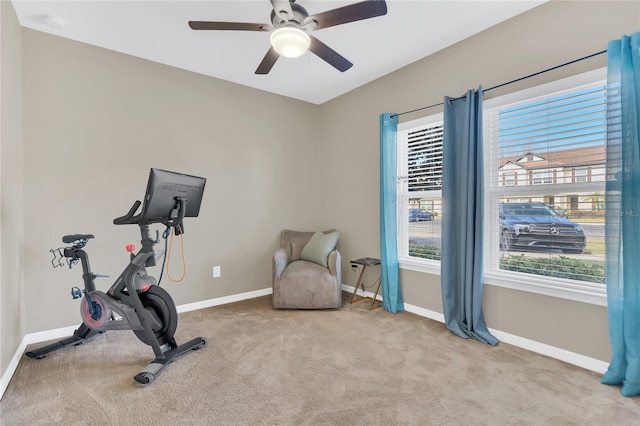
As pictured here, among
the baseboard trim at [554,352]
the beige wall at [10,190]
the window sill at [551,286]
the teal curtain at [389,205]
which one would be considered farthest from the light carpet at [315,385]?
the teal curtain at [389,205]

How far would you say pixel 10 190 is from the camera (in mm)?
2246

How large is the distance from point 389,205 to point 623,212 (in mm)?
1876

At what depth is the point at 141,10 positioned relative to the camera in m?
2.40

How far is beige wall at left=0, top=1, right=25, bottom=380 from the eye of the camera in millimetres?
2045

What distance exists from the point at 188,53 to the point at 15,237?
7.01 ft

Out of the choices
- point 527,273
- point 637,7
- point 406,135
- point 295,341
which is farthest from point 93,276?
point 637,7

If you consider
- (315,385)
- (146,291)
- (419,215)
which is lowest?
(315,385)

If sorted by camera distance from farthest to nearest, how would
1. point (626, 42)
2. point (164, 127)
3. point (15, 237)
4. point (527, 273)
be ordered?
point (164, 127)
point (527, 273)
point (15, 237)
point (626, 42)

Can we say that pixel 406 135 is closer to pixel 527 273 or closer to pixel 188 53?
pixel 527 273

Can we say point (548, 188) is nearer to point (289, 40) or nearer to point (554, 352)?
point (554, 352)

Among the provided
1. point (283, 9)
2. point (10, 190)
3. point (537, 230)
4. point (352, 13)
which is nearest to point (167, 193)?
point (10, 190)

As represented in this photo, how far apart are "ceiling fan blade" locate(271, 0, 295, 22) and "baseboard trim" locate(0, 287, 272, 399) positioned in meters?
2.81

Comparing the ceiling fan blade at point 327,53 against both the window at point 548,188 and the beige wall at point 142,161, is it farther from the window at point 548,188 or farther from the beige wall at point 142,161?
the beige wall at point 142,161

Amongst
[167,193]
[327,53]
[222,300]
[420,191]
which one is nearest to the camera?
[167,193]
